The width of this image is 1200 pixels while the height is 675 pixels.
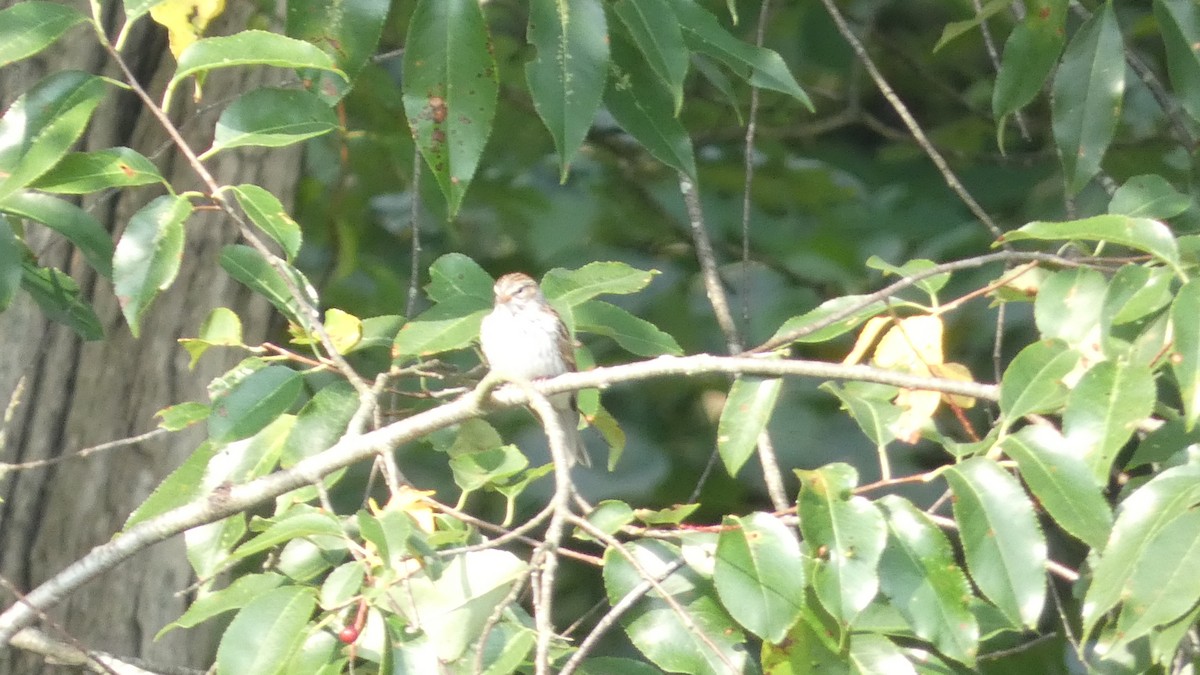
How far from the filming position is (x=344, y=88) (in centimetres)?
217

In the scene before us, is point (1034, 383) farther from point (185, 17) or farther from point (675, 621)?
point (185, 17)

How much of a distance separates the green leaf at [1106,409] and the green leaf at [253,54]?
1.04m

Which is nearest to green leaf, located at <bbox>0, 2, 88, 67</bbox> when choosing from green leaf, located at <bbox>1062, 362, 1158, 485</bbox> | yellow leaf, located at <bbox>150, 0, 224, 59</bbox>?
yellow leaf, located at <bbox>150, 0, 224, 59</bbox>

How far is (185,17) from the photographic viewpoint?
228cm

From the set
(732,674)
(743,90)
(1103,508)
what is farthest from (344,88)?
(743,90)

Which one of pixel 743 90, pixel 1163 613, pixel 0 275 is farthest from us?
pixel 743 90

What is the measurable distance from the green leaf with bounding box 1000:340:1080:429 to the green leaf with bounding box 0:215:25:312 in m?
1.38

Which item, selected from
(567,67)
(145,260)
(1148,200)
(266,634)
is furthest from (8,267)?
(1148,200)

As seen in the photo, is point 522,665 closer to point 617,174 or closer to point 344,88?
point 344,88

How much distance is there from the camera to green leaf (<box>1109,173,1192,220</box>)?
2.15 metres

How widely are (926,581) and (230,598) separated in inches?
34.3

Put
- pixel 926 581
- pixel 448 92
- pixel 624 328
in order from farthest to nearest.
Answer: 1. pixel 624 328
2. pixel 448 92
3. pixel 926 581

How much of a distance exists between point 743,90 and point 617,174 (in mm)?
519

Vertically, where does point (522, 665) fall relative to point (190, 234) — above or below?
below
